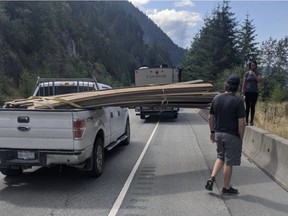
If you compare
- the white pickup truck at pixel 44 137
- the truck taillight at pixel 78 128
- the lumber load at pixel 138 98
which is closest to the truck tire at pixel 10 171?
the white pickup truck at pixel 44 137

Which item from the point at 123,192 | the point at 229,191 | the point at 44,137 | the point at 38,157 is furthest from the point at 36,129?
the point at 229,191

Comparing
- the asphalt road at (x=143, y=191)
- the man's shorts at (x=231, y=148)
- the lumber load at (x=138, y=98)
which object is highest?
the lumber load at (x=138, y=98)

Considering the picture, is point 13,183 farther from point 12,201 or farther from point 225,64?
point 225,64

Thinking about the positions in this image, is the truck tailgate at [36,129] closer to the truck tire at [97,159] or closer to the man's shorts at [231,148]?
the truck tire at [97,159]

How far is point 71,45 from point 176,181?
75.1m

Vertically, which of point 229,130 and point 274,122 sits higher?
point 229,130

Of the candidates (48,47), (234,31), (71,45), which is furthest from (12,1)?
(234,31)

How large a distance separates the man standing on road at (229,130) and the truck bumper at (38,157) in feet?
7.57

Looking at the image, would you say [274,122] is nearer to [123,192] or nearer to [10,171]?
[123,192]

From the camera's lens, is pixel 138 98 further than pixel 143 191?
Yes

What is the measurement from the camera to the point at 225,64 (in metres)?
47.8

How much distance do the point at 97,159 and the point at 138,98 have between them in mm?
1579

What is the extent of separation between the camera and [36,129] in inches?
293

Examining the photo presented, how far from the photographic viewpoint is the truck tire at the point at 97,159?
821 centimetres
